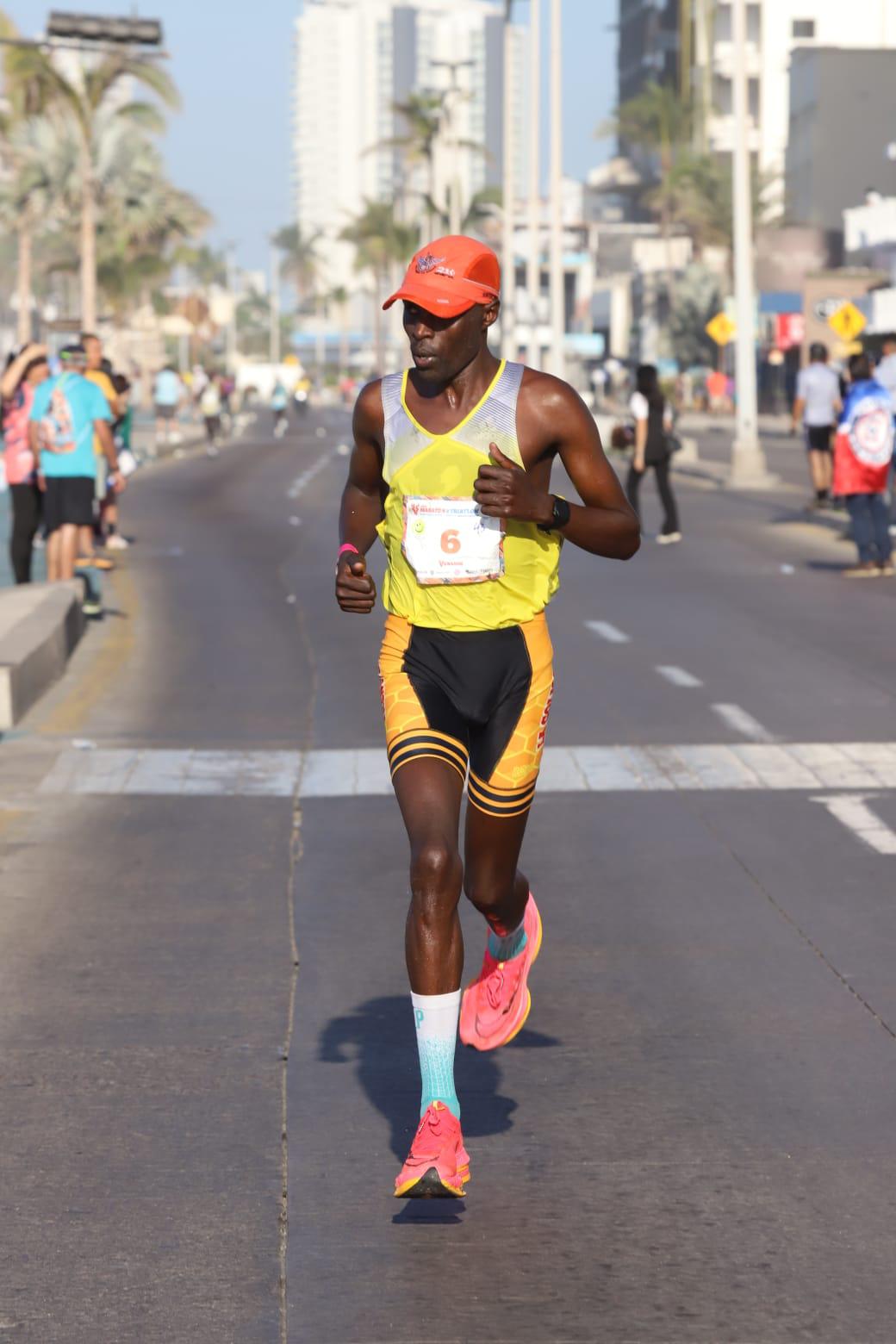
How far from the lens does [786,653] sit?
15.9 m

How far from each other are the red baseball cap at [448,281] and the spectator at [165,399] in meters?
48.7

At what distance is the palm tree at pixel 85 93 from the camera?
1928 inches

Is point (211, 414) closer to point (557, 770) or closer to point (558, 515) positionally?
point (557, 770)

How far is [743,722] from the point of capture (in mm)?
12672

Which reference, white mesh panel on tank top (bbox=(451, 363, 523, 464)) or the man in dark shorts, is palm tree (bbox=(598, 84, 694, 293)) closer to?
the man in dark shorts

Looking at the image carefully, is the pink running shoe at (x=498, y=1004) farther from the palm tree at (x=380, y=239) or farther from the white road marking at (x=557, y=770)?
the palm tree at (x=380, y=239)

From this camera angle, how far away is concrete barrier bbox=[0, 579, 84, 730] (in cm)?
1265

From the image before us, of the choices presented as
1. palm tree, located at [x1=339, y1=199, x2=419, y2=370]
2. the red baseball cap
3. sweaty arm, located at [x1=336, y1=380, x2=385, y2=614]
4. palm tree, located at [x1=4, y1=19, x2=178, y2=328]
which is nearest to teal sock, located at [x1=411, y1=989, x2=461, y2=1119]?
sweaty arm, located at [x1=336, y1=380, x2=385, y2=614]

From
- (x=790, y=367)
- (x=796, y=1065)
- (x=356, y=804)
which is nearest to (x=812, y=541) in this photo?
(x=356, y=804)

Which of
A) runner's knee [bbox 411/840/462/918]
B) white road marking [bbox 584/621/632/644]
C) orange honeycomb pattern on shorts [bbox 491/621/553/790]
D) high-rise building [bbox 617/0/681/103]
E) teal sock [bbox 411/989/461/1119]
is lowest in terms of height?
white road marking [bbox 584/621/632/644]

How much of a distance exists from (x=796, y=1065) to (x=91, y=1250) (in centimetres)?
214

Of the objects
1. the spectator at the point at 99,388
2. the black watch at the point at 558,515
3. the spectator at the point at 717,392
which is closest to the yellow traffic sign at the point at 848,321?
the spectator at the point at 99,388

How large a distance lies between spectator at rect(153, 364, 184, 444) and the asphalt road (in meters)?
40.3

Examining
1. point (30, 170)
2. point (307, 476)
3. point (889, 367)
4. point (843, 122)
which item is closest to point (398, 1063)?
point (889, 367)
